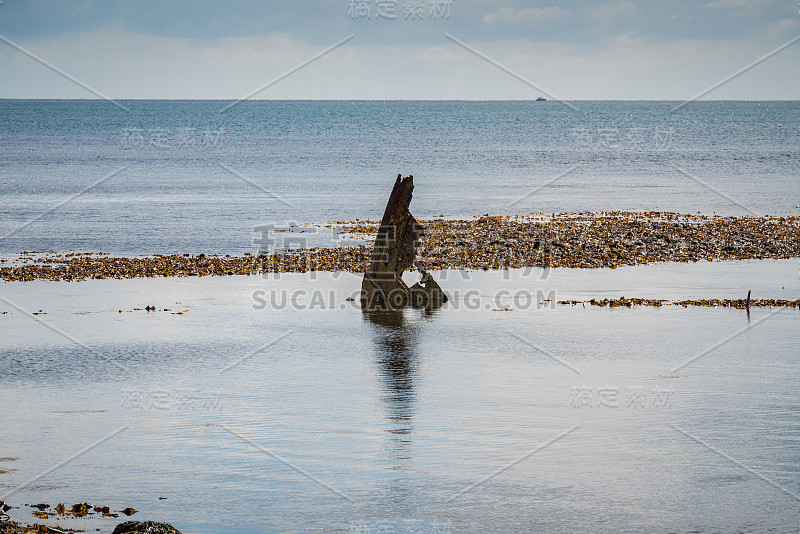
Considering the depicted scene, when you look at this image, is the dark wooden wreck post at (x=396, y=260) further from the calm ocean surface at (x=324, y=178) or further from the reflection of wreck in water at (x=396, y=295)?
the calm ocean surface at (x=324, y=178)

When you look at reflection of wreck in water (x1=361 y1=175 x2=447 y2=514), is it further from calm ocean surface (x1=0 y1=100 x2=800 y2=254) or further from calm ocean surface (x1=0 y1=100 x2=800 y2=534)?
calm ocean surface (x1=0 y1=100 x2=800 y2=254)

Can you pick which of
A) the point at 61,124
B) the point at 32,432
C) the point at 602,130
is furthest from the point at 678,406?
the point at 61,124

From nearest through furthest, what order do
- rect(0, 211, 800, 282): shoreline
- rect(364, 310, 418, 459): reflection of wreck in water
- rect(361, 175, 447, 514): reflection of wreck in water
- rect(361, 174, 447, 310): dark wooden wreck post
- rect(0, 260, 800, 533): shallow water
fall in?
rect(0, 260, 800, 533): shallow water
rect(364, 310, 418, 459): reflection of wreck in water
rect(361, 175, 447, 514): reflection of wreck in water
rect(361, 174, 447, 310): dark wooden wreck post
rect(0, 211, 800, 282): shoreline

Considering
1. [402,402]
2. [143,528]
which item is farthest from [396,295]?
[143,528]

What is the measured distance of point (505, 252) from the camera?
3228 cm

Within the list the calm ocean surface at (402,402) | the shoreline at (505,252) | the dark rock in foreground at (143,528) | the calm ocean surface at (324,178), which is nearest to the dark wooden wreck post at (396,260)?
the calm ocean surface at (402,402)

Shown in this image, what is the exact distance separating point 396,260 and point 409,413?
30.4 ft

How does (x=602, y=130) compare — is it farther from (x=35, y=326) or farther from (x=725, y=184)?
(x=35, y=326)

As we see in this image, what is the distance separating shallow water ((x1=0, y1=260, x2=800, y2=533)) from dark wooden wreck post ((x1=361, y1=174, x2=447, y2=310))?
27.3 inches

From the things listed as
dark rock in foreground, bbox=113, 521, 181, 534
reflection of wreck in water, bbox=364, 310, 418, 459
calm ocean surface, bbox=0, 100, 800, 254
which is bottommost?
dark rock in foreground, bbox=113, 521, 181, 534

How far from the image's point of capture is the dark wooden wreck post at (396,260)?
23.8 meters

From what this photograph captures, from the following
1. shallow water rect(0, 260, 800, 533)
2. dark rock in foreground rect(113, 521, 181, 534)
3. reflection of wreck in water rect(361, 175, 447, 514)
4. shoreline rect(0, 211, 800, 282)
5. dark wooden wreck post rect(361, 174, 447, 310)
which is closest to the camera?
dark rock in foreground rect(113, 521, 181, 534)

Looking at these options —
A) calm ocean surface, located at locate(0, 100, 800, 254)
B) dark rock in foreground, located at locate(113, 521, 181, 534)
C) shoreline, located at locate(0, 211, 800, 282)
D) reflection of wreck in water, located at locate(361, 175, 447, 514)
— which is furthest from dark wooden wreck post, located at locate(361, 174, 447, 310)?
dark rock in foreground, located at locate(113, 521, 181, 534)

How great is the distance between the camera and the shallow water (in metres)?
11.4
